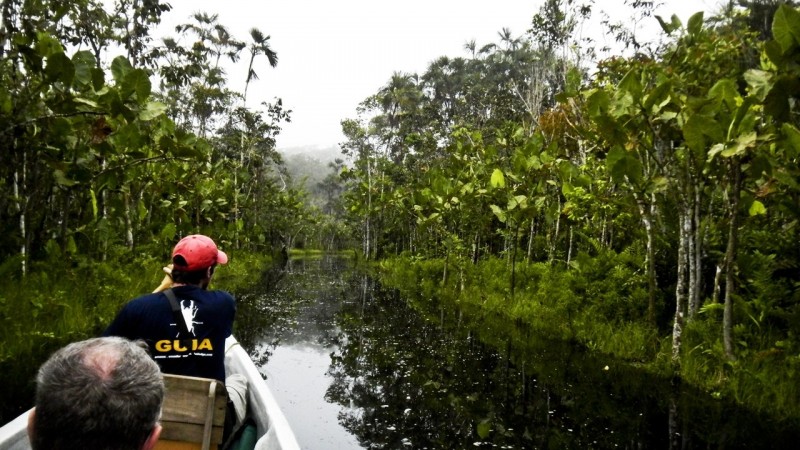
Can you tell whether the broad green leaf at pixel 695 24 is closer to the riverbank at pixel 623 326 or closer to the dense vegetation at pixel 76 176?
the riverbank at pixel 623 326

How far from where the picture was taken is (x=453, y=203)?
54.0 feet

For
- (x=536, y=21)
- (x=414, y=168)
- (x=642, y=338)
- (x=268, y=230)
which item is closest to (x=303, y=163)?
(x=268, y=230)

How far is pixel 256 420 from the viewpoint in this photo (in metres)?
4.01

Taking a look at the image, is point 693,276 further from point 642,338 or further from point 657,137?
point 657,137

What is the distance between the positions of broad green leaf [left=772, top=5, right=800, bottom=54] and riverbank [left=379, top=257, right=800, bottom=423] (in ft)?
12.6

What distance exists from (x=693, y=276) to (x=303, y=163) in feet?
561

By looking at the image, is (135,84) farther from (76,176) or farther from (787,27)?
(787,27)

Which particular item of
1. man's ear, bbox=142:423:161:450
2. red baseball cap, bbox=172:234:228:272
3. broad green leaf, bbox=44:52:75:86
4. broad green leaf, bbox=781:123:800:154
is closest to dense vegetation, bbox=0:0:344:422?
broad green leaf, bbox=44:52:75:86

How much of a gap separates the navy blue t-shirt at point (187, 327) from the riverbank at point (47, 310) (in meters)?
3.20

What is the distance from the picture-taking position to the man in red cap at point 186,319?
303cm

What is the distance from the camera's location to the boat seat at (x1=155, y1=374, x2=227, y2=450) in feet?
9.61

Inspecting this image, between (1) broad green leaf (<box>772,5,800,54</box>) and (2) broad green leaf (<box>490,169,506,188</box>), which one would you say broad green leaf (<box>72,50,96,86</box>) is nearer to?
(1) broad green leaf (<box>772,5,800,54</box>)

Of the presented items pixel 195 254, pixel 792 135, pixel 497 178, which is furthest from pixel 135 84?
pixel 497 178

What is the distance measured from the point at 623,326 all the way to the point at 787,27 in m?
5.92
